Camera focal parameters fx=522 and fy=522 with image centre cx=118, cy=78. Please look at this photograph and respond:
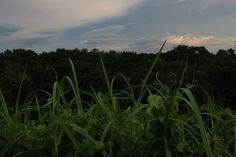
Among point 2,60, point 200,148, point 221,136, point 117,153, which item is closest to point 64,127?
point 117,153

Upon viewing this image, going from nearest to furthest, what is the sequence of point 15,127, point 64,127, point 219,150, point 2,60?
point 64,127, point 219,150, point 15,127, point 2,60

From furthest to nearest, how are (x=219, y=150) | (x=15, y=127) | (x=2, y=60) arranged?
1. (x=2, y=60)
2. (x=15, y=127)
3. (x=219, y=150)

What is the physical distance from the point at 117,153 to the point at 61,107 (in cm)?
57

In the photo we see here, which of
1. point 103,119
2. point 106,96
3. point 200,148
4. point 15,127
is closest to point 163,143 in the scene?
point 200,148

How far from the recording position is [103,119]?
2.38 meters

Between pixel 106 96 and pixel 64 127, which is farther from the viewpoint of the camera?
pixel 106 96

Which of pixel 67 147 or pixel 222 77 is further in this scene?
pixel 222 77

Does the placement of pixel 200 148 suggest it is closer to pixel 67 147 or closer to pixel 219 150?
pixel 219 150

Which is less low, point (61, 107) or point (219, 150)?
point (61, 107)

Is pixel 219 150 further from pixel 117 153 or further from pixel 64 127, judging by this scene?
pixel 64 127

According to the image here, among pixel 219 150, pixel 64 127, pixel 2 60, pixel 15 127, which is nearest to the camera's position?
pixel 64 127

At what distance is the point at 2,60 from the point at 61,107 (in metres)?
25.6

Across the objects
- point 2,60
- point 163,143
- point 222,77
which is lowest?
point 222,77

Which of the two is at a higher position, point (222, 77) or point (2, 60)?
point (2, 60)
